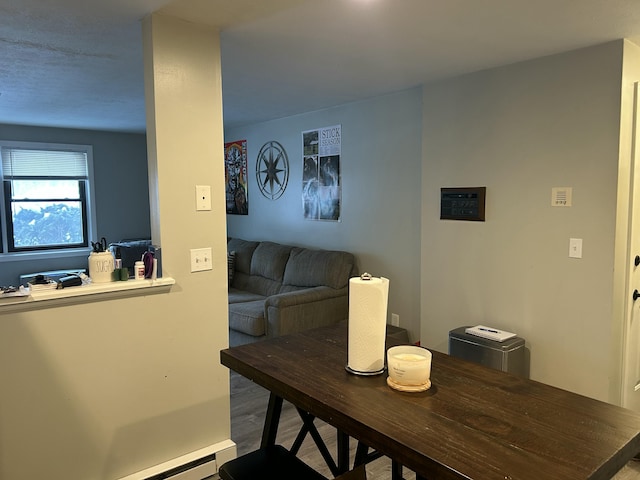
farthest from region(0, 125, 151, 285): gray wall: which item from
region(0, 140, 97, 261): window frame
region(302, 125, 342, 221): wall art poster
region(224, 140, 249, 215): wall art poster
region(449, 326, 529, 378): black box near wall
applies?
region(449, 326, 529, 378): black box near wall

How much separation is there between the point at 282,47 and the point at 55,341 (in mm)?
1861

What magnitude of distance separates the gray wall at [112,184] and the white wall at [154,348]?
428 cm

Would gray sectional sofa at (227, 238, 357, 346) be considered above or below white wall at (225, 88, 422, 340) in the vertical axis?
below

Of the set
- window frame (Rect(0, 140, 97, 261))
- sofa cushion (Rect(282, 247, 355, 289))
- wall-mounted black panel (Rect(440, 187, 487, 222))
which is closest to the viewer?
wall-mounted black panel (Rect(440, 187, 487, 222))

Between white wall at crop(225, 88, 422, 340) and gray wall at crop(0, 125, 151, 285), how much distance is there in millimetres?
2550

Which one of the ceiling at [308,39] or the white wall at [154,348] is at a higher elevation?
the ceiling at [308,39]

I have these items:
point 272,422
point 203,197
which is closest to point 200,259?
point 203,197

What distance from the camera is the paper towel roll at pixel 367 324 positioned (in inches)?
57.1

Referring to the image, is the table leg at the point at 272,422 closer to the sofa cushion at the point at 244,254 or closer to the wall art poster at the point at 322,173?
the wall art poster at the point at 322,173

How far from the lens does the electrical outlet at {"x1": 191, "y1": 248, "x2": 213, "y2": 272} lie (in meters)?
2.34

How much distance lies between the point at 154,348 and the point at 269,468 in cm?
100

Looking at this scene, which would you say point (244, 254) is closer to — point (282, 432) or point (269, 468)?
point (282, 432)

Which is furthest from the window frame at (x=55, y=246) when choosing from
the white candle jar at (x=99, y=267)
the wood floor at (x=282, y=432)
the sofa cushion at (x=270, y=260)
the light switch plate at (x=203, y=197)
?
the light switch plate at (x=203, y=197)

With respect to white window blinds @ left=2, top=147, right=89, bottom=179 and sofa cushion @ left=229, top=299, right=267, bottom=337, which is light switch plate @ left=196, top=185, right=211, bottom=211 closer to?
sofa cushion @ left=229, top=299, right=267, bottom=337
